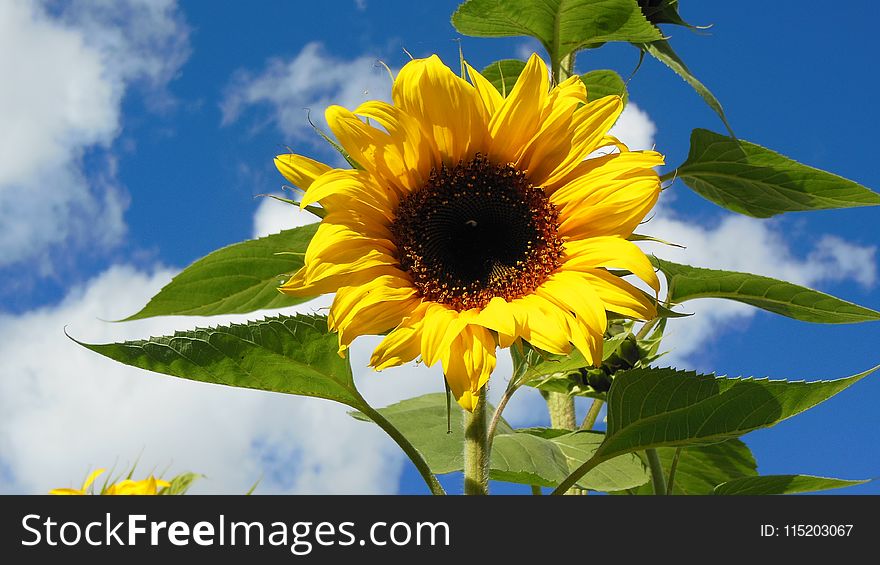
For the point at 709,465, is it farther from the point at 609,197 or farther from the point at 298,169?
the point at 298,169

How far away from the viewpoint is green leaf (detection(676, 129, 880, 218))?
2.41 metres

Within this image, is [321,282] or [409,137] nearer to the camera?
[321,282]

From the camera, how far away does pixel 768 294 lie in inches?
91.4

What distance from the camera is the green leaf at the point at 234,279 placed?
196 cm

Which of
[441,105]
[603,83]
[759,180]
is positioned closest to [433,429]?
[441,105]

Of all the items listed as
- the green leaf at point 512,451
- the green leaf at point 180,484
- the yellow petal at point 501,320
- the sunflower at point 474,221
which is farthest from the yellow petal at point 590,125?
the green leaf at point 180,484

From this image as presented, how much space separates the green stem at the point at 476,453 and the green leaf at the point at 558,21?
943 millimetres

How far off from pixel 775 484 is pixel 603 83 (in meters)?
1.08

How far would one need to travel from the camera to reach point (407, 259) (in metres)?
1.96

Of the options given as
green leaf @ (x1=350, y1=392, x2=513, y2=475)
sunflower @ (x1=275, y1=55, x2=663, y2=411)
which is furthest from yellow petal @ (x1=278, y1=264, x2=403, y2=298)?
green leaf @ (x1=350, y1=392, x2=513, y2=475)

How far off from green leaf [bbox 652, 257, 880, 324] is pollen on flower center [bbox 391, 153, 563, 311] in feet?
1.43
